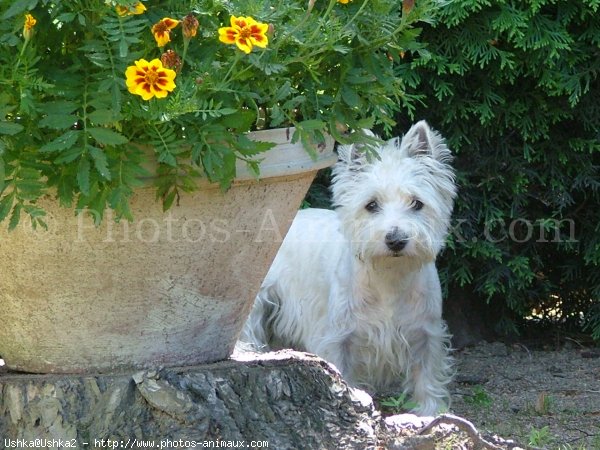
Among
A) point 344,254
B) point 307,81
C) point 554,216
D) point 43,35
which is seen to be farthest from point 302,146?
point 554,216

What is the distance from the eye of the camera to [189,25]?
2027mm

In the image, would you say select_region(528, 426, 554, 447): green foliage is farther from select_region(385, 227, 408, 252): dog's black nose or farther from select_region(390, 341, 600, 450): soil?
select_region(385, 227, 408, 252): dog's black nose

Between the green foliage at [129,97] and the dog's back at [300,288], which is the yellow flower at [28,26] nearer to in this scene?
the green foliage at [129,97]

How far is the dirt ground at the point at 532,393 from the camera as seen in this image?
11.5ft

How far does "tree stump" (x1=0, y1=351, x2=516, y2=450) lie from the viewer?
2414 mm

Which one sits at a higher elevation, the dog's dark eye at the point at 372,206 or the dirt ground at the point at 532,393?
the dog's dark eye at the point at 372,206

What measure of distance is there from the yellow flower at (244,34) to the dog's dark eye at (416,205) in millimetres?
1911

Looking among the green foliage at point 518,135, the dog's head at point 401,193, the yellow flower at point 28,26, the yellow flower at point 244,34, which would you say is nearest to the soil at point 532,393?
the green foliage at point 518,135

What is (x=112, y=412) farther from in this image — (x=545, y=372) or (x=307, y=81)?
(x=545, y=372)

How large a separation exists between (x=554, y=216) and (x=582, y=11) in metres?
0.99

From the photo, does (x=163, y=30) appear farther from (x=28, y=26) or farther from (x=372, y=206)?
(x=372, y=206)

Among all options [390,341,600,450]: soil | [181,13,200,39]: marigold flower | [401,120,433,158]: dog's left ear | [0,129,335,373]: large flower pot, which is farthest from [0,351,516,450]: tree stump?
[401,120,433,158]: dog's left ear

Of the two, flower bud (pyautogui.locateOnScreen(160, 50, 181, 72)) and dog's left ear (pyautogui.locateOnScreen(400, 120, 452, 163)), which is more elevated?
flower bud (pyautogui.locateOnScreen(160, 50, 181, 72))

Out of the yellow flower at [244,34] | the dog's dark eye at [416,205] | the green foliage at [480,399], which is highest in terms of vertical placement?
the yellow flower at [244,34]
